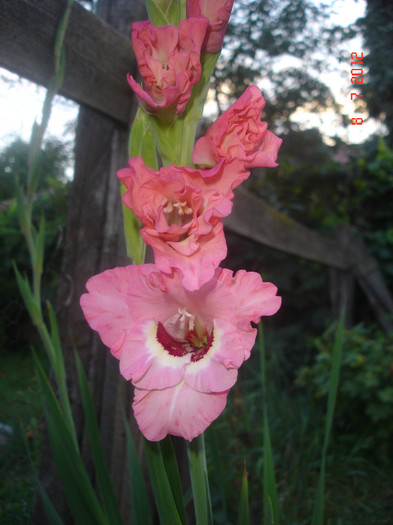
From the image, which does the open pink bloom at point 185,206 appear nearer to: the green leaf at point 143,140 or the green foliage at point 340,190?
the green leaf at point 143,140

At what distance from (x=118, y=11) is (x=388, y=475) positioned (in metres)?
2.24

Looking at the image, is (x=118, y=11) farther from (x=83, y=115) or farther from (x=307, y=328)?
(x=307, y=328)

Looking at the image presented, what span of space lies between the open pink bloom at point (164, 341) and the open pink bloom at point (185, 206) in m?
0.03

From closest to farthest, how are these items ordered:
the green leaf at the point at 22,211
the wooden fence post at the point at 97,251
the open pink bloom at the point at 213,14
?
the open pink bloom at the point at 213,14 → the green leaf at the point at 22,211 → the wooden fence post at the point at 97,251

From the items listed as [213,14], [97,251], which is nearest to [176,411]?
[213,14]

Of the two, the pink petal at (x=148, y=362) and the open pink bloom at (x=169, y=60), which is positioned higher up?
the open pink bloom at (x=169, y=60)

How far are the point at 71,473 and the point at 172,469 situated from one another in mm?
206

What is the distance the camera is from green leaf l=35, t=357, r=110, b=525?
0.66 m

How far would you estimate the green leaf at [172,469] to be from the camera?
548mm

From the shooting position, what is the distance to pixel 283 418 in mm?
2445

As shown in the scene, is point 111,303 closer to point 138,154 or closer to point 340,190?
point 138,154

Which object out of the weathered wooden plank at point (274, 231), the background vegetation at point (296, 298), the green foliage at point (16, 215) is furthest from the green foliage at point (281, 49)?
the green foliage at point (16, 215)

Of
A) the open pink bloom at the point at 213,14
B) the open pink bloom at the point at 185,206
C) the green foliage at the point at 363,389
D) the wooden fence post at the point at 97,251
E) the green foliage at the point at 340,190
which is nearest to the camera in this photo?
the open pink bloom at the point at 185,206

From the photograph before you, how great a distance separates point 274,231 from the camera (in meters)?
2.14
